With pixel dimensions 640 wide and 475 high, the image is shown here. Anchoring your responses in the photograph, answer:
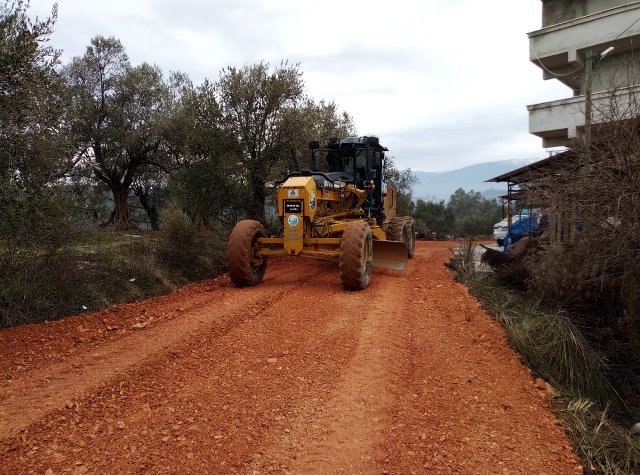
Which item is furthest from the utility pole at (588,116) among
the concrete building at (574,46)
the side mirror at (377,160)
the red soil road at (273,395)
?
the concrete building at (574,46)

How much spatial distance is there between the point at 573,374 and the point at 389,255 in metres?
4.81

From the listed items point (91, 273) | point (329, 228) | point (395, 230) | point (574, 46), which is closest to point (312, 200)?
point (329, 228)

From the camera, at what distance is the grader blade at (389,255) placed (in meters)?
10.1

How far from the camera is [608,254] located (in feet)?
23.9

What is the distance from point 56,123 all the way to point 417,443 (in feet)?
22.0

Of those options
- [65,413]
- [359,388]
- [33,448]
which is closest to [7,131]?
[65,413]

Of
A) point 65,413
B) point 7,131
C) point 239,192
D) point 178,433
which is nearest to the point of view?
point 178,433

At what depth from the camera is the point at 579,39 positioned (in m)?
17.8

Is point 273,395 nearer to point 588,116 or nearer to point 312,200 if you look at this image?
point 312,200

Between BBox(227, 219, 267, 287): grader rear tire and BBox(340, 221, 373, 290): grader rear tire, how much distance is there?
1792mm

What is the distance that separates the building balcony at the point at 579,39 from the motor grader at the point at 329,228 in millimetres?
9398

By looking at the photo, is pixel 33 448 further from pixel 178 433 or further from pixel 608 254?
pixel 608 254

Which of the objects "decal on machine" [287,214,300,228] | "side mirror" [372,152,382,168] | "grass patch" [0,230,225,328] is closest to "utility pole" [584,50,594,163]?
"side mirror" [372,152,382,168]

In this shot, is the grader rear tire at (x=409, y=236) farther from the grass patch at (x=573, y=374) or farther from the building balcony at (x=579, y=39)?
the building balcony at (x=579, y=39)
